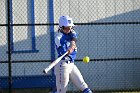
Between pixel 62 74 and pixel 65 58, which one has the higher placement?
pixel 65 58

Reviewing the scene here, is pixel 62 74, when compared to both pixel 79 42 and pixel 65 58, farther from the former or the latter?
pixel 79 42

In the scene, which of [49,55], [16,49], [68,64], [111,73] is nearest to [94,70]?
[111,73]

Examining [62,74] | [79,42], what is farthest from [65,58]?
[79,42]

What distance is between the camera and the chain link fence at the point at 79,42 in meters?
10.8

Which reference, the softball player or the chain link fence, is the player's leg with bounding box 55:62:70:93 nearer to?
the softball player

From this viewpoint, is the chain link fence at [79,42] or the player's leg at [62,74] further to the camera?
the chain link fence at [79,42]

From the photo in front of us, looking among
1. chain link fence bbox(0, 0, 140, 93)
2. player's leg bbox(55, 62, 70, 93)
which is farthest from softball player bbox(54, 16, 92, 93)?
chain link fence bbox(0, 0, 140, 93)

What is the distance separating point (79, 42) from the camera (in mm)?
10961

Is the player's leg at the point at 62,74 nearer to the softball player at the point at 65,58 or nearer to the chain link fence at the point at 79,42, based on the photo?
the softball player at the point at 65,58

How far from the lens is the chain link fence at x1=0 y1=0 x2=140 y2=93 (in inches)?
424

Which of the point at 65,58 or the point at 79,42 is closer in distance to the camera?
the point at 65,58

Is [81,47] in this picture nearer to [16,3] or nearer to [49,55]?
[49,55]

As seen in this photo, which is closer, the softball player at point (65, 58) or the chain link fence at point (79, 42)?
the softball player at point (65, 58)

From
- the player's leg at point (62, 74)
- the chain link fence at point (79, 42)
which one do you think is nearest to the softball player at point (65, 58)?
the player's leg at point (62, 74)
